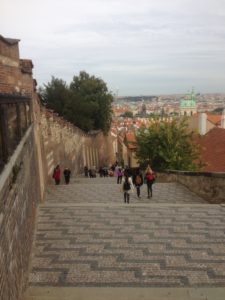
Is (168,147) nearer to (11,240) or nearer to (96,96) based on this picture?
(11,240)

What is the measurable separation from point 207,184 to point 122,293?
31.4 feet

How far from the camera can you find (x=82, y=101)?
3800cm

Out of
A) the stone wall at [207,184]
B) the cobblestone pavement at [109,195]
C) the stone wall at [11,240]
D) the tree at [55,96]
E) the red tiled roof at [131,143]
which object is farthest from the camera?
the tree at [55,96]

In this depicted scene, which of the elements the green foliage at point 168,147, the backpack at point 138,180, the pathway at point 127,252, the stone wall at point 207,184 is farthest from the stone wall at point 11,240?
the green foliage at point 168,147

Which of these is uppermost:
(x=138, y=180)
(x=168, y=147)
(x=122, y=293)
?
(x=122, y=293)

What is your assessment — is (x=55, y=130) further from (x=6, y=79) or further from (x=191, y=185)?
(x=6, y=79)

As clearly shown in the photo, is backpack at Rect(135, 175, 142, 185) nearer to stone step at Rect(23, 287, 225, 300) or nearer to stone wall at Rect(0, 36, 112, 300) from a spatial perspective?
stone wall at Rect(0, 36, 112, 300)

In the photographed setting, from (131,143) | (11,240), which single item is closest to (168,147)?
(131,143)

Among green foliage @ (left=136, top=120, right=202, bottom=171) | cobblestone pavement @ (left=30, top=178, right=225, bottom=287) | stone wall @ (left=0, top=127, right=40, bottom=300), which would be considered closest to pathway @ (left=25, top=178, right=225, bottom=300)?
cobblestone pavement @ (left=30, top=178, right=225, bottom=287)

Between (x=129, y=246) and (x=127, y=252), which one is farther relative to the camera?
(x=129, y=246)

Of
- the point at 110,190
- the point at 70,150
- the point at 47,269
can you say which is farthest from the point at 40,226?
the point at 70,150

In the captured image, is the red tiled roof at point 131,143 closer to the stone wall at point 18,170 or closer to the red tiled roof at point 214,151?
the stone wall at point 18,170

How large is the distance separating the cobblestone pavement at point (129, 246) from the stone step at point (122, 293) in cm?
17

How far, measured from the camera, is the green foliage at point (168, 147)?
20.4m
